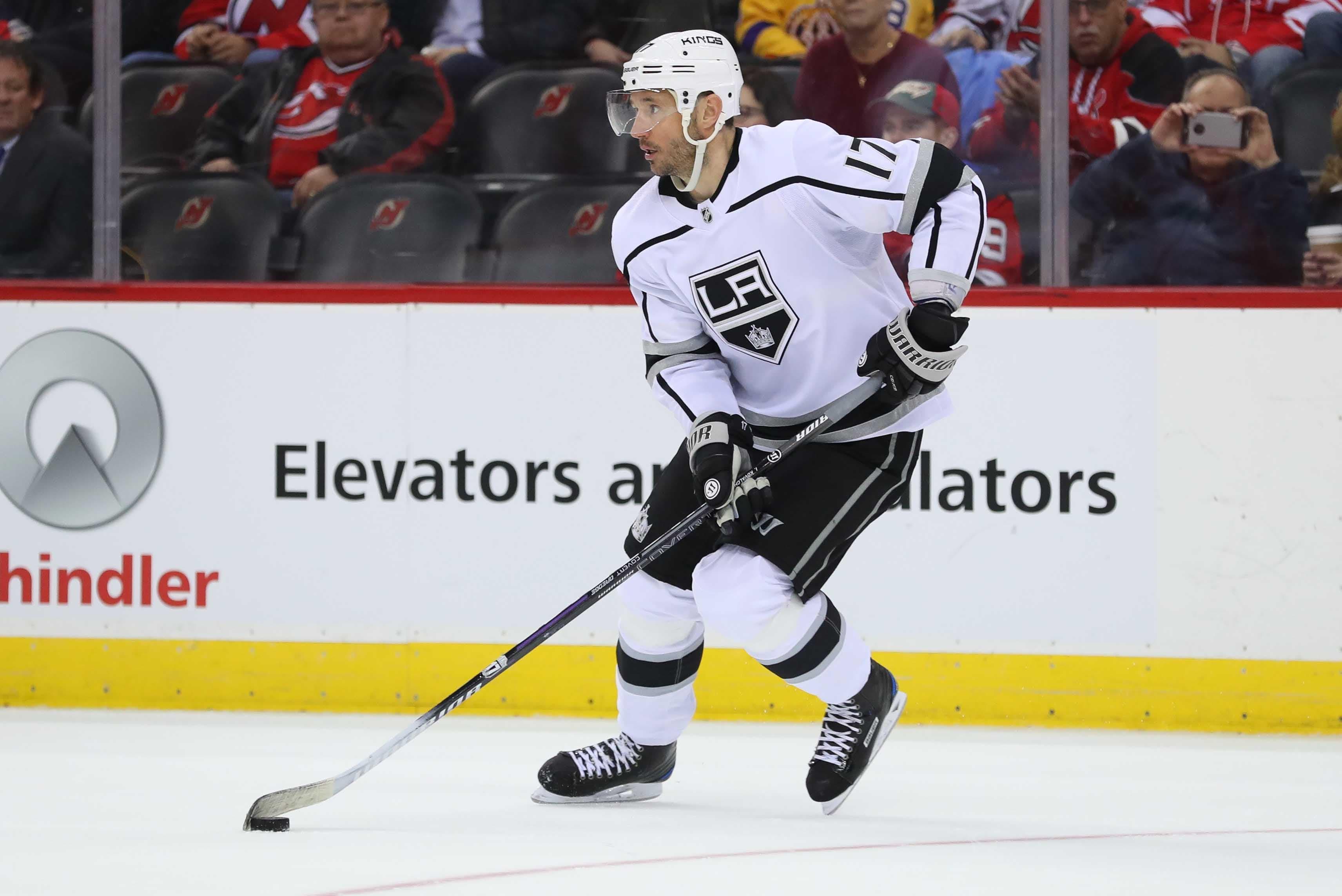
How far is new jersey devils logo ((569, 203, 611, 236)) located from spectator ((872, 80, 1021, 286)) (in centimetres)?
65

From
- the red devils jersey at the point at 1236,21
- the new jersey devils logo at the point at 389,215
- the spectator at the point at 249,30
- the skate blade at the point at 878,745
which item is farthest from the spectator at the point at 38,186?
the red devils jersey at the point at 1236,21

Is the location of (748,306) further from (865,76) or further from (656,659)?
(865,76)

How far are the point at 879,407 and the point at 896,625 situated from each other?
3.36ft

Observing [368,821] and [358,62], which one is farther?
[358,62]

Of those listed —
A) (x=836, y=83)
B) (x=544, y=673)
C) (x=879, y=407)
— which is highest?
(x=836, y=83)

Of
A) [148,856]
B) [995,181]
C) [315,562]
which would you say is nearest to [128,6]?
[315,562]

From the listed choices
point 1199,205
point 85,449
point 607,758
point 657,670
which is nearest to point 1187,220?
point 1199,205

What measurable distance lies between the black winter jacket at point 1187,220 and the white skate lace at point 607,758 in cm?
154

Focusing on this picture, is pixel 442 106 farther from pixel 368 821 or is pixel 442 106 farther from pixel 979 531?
pixel 368 821

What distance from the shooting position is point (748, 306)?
2697mm

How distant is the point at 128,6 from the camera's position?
3.91 m

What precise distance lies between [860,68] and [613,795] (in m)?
1.81

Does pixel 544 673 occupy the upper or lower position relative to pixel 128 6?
lower

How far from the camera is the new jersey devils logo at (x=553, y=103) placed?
398 centimetres
